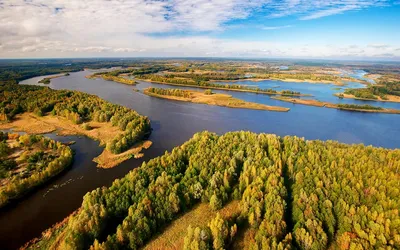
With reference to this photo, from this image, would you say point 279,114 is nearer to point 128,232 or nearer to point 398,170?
point 398,170

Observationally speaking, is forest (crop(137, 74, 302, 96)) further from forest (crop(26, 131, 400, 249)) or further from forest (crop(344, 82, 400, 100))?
forest (crop(26, 131, 400, 249))

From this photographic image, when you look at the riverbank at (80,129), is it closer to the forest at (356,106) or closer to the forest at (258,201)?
the forest at (258,201)

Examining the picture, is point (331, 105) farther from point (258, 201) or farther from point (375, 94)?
point (258, 201)

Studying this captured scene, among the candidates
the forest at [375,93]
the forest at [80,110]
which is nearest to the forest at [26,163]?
the forest at [80,110]

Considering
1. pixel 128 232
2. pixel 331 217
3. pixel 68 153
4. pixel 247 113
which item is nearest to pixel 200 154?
pixel 128 232

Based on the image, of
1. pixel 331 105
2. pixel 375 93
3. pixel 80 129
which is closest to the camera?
pixel 80 129

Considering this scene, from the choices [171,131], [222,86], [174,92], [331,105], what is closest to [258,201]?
[171,131]

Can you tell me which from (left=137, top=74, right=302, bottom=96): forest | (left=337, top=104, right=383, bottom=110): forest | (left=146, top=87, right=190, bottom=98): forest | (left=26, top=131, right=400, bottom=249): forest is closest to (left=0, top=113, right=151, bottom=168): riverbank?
(left=26, top=131, right=400, bottom=249): forest
